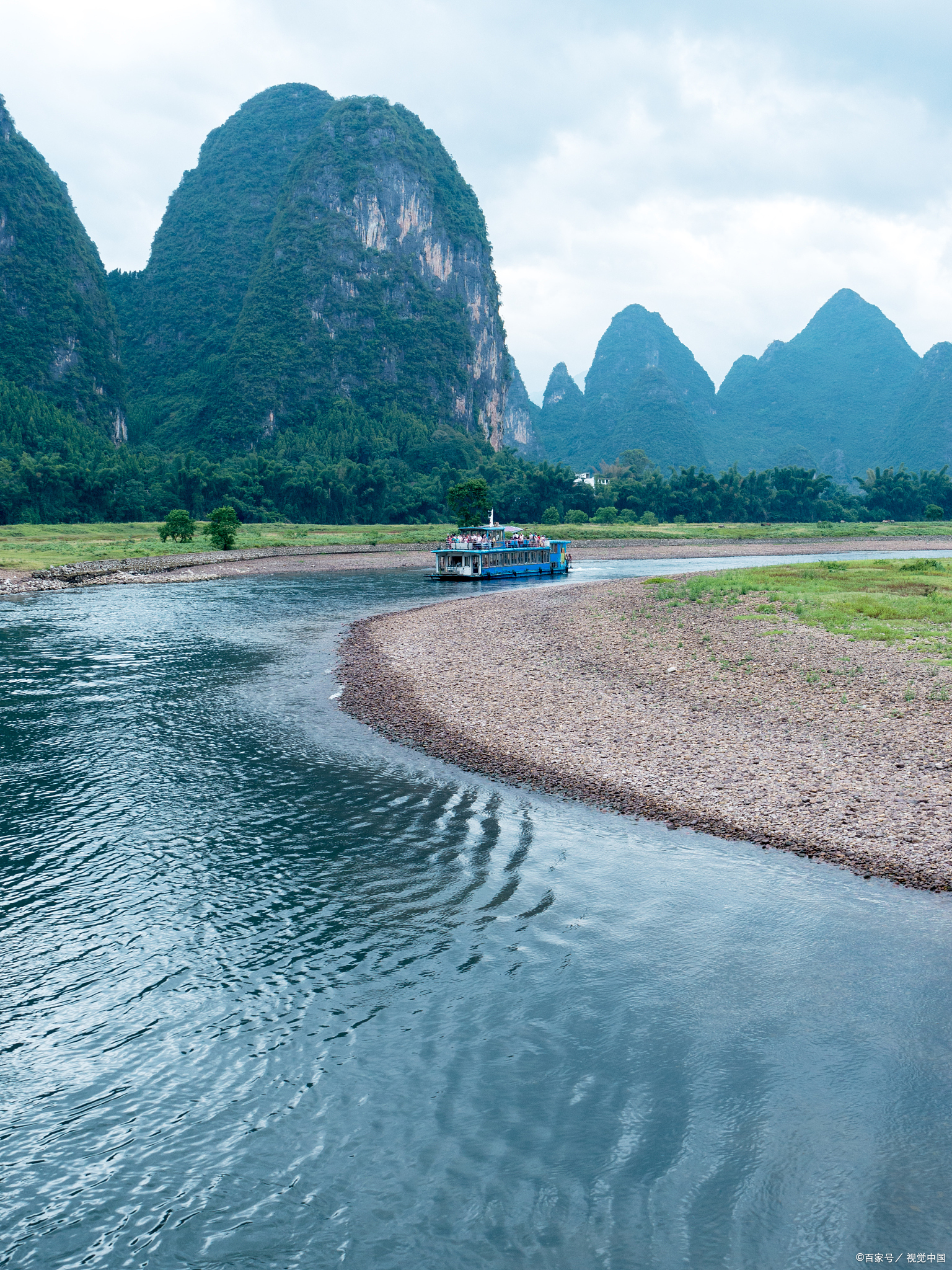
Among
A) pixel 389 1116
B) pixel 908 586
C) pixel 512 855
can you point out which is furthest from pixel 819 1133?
pixel 908 586

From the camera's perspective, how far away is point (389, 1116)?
7.69 m

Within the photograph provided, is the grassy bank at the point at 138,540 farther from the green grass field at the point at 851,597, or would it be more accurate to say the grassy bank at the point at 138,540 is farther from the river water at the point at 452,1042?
the river water at the point at 452,1042

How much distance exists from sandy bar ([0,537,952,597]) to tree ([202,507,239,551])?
7.22 feet

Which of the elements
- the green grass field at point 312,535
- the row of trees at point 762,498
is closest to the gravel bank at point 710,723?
the green grass field at point 312,535

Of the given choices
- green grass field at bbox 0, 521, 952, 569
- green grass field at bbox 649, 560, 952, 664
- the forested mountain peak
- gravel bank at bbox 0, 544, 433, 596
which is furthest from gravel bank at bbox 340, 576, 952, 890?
the forested mountain peak

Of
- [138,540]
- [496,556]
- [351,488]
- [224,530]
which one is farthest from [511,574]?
[351,488]

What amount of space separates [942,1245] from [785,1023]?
2678 mm

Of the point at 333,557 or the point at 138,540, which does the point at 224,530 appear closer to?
the point at 333,557

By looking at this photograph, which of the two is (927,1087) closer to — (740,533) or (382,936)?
(382,936)

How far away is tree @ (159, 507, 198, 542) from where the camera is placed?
91625mm

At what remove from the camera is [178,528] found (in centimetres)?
9219

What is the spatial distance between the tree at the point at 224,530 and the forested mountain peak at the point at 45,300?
112m

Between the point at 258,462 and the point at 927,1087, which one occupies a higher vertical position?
the point at 258,462

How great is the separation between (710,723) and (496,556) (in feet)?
171
